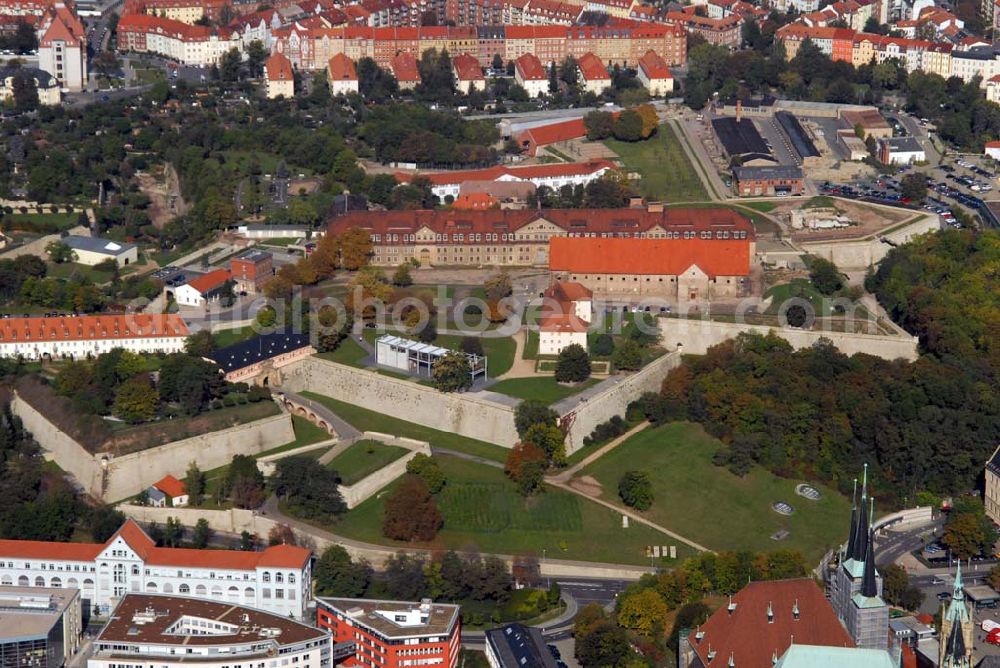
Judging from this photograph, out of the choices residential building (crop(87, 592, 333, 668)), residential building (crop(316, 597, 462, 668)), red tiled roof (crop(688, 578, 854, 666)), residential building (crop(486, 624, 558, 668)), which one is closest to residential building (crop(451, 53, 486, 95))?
residential building (crop(316, 597, 462, 668))

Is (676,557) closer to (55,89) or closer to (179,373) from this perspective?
(179,373)

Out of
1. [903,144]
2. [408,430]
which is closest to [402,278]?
[408,430]

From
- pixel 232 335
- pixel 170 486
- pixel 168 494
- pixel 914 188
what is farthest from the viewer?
pixel 914 188

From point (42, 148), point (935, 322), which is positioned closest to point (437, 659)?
point (935, 322)

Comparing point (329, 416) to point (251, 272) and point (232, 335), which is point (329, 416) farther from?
point (251, 272)

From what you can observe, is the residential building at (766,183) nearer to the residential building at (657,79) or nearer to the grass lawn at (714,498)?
the residential building at (657,79)

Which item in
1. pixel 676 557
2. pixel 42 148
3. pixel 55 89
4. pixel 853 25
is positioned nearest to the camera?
pixel 676 557
